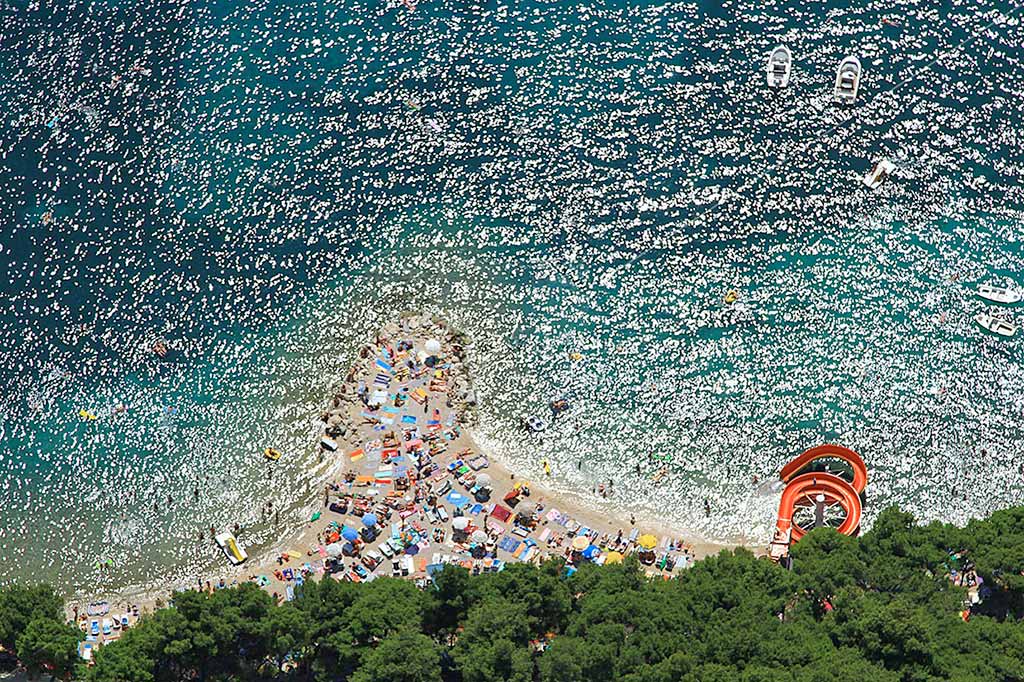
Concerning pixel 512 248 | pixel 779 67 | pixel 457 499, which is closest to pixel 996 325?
pixel 779 67

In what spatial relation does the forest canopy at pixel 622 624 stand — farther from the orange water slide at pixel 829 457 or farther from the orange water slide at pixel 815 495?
the orange water slide at pixel 829 457

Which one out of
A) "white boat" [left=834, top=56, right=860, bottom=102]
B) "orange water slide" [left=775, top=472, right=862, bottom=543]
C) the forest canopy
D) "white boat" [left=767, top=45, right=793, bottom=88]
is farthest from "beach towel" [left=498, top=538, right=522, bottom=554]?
"white boat" [left=834, top=56, right=860, bottom=102]

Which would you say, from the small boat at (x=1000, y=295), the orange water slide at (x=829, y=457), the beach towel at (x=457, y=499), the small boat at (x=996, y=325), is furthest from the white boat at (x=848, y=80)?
the beach towel at (x=457, y=499)

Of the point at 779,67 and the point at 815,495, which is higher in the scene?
the point at 779,67

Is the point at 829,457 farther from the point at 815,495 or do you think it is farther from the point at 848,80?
the point at 848,80

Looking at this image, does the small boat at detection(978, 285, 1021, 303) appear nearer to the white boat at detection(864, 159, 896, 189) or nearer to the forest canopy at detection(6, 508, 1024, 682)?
the white boat at detection(864, 159, 896, 189)

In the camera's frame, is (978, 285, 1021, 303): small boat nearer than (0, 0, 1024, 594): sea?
No

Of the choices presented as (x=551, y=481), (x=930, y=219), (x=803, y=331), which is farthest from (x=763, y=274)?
(x=551, y=481)

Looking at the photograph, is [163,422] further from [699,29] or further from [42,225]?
[699,29]
